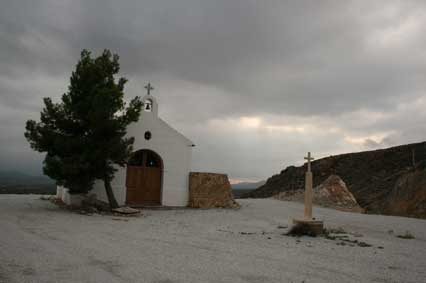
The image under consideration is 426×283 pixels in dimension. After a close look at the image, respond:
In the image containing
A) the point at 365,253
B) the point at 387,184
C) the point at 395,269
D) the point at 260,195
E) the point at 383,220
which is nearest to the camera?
the point at 395,269

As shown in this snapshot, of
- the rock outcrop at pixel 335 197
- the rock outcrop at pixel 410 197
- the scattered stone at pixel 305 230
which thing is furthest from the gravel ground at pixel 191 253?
the rock outcrop at pixel 335 197

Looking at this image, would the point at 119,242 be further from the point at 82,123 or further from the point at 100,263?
the point at 82,123

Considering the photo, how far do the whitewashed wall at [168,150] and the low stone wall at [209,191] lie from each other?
1.20 feet

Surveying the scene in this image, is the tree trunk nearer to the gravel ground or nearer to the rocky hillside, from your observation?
the gravel ground

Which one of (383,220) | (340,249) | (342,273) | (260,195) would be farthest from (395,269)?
(260,195)

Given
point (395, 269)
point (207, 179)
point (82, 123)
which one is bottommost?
point (395, 269)

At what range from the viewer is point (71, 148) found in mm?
14664

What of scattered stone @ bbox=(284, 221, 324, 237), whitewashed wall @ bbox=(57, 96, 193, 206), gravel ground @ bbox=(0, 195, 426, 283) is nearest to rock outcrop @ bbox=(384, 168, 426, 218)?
gravel ground @ bbox=(0, 195, 426, 283)

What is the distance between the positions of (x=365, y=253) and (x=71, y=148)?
438 inches

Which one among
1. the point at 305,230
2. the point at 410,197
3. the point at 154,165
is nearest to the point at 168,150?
the point at 154,165

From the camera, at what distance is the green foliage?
47.8 feet

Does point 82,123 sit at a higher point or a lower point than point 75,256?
higher

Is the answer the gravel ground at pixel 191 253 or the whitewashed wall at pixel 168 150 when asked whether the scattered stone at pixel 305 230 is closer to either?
the gravel ground at pixel 191 253

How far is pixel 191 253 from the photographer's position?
7.53 meters
